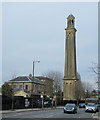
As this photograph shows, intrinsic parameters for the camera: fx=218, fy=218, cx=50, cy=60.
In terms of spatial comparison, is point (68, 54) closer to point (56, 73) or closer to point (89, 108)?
point (56, 73)

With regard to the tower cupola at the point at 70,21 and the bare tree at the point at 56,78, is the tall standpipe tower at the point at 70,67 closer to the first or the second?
the tower cupola at the point at 70,21

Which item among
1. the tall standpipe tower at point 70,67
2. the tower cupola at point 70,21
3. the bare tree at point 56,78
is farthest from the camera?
the tower cupola at point 70,21

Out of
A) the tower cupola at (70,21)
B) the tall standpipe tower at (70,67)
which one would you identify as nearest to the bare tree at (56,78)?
the tall standpipe tower at (70,67)

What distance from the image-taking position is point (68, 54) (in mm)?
90125

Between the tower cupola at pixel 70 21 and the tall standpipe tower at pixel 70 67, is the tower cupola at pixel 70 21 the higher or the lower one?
the higher one

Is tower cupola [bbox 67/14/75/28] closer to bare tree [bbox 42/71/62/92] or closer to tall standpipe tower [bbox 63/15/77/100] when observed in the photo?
tall standpipe tower [bbox 63/15/77/100]

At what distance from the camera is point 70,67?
291ft

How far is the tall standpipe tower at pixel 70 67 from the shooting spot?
86812 mm

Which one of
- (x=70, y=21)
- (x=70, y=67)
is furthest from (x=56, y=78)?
(x=70, y=21)

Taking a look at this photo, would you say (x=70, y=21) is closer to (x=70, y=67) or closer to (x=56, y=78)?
(x=70, y=67)

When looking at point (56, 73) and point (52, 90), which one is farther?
point (56, 73)

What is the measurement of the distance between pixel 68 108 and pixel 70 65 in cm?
5687

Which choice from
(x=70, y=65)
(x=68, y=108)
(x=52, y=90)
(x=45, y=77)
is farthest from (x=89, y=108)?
(x=70, y=65)

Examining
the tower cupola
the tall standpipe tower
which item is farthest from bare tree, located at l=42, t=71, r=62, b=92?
the tower cupola
